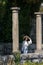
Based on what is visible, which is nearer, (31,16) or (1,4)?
(1,4)

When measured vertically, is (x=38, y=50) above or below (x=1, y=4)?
below

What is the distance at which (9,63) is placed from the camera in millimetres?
7828

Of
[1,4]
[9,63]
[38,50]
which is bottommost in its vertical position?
[38,50]

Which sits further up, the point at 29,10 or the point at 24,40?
the point at 29,10

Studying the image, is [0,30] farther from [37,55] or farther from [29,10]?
[37,55]

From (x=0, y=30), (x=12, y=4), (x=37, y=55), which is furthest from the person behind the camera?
(x=0, y=30)

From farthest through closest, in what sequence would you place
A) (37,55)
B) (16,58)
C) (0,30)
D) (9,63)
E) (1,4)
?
(0,30) → (1,4) → (37,55) → (16,58) → (9,63)

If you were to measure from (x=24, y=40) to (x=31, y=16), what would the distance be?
1.84 m

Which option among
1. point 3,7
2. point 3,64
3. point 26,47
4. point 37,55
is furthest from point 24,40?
point 3,64

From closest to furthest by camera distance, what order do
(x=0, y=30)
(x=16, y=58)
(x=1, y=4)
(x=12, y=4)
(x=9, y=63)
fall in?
(x=9, y=63) < (x=16, y=58) < (x=1, y=4) < (x=12, y=4) < (x=0, y=30)

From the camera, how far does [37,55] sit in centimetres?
1179

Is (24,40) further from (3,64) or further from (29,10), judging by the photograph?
(3,64)

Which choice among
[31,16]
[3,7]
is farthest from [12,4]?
[31,16]

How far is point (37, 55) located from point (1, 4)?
10.3 ft
